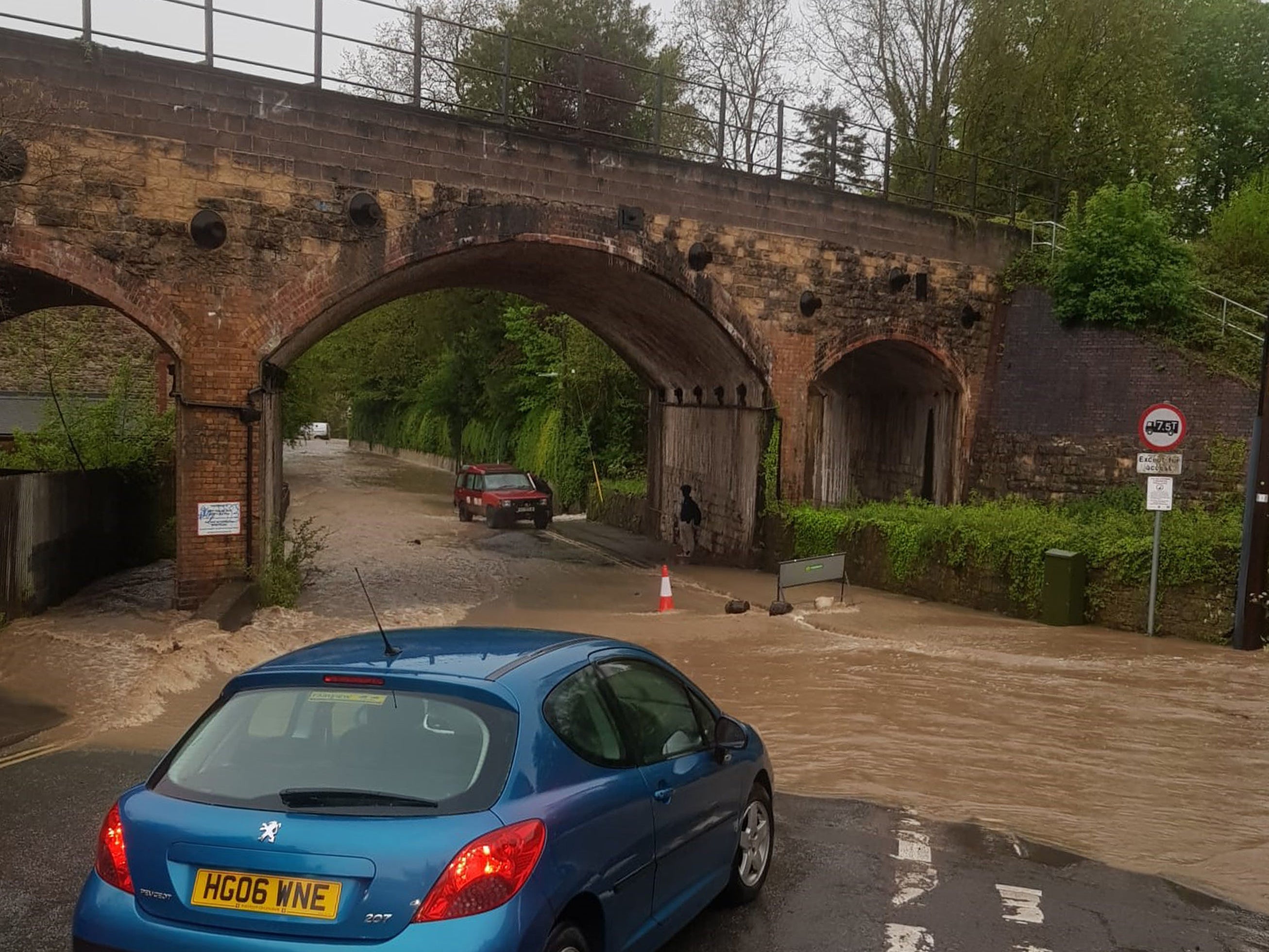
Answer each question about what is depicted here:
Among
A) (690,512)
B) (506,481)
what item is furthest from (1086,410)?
(506,481)

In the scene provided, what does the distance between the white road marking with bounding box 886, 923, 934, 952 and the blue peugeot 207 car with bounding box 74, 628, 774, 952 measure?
104 centimetres

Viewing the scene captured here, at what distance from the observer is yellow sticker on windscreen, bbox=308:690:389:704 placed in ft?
12.4

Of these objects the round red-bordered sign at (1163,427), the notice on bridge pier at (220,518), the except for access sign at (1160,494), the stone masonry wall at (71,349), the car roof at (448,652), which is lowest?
the notice on bridge pier at (220,518)

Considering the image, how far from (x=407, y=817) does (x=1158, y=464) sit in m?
12.2

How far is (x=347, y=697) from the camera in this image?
381 centimetres

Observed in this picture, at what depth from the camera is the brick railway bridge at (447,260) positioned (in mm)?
13672

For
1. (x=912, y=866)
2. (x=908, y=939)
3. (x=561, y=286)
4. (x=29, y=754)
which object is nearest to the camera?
(x=908, y=939)

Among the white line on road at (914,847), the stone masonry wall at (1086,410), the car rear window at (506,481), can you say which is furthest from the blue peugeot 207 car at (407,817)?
the car rear window at (506,481)

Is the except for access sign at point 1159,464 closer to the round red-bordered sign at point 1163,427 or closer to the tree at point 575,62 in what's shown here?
the round red-bordered sign at point 1163,427

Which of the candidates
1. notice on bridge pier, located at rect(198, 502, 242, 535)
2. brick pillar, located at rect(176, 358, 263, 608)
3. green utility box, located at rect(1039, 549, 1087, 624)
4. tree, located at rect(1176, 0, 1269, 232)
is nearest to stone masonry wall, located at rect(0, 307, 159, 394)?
brick pillar, located at rect(176, 358, 263, 608)

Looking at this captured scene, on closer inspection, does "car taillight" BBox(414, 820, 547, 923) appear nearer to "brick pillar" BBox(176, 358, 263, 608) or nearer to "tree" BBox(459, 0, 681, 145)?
"brick pillar" BBox(176, 358, 263, 608)

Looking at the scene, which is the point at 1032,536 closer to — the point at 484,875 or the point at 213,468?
the point at 213,468

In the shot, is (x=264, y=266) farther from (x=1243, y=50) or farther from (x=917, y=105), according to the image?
(x=1243, y=50)

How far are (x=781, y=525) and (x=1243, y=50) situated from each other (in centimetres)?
2950
